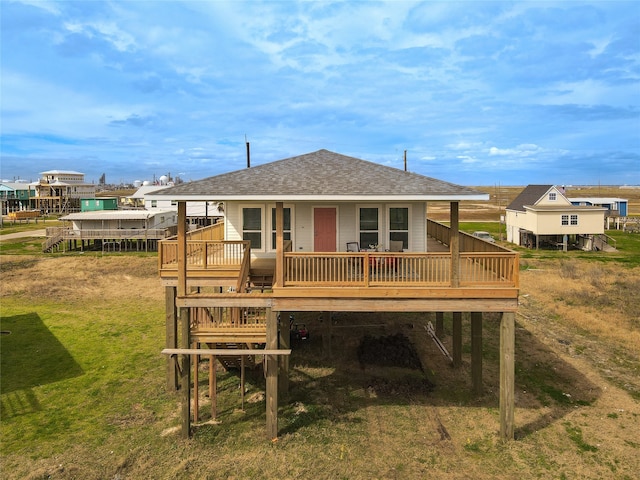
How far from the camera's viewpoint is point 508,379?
10.9 metres

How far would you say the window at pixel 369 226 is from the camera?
1447 centimetres

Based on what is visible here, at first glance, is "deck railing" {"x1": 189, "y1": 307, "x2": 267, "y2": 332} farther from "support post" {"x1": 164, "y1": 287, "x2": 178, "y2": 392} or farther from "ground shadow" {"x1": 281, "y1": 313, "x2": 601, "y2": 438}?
"ground shadow" {"x1": 281, "y1": 313, "x2": 601, "y2": 438}

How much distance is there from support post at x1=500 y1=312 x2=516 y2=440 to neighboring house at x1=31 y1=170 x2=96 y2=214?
308 feet

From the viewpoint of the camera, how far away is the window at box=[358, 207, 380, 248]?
1447cm

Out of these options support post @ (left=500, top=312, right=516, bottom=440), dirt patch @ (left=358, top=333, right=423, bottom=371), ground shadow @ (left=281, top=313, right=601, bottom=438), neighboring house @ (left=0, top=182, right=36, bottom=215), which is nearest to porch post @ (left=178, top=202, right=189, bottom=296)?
ground shadow @ (left=281, top=313, right=601, bottom=438)

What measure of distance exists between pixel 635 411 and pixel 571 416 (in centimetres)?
201

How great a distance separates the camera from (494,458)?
402 inches

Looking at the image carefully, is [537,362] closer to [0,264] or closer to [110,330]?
[110,330]

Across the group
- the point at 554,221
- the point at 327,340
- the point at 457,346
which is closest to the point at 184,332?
the point at 327,340

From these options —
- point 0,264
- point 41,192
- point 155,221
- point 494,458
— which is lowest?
point 494,458

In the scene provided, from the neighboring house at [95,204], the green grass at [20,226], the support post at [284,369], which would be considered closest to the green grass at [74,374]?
the support post at [284,369]

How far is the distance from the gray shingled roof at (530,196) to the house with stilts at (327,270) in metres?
36.0

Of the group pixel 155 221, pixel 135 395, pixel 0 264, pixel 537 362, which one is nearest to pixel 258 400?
pixel 135 395

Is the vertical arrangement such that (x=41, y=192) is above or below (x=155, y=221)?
above
